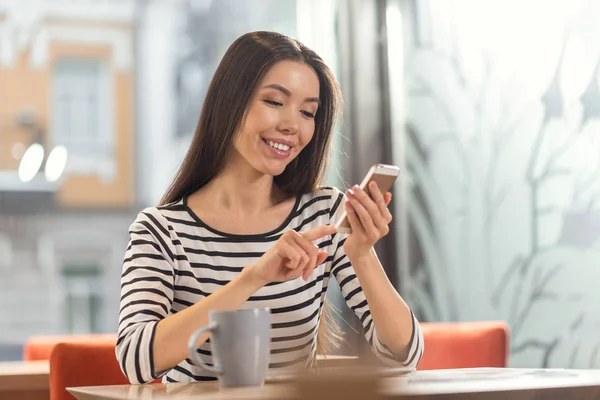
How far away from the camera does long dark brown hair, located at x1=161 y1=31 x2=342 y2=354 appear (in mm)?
1410

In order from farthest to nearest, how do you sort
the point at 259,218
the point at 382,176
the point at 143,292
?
the point at 259,218
the point at 143,292
the point at 382,176

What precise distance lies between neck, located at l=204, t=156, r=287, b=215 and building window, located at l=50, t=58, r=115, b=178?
8.88m

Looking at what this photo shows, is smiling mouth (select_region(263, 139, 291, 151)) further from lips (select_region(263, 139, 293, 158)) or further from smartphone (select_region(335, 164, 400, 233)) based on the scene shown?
smartphone (select_region(335, 164, 400, 233))

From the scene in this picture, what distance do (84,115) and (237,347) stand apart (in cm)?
994

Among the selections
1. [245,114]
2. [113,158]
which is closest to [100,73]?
[113,158]

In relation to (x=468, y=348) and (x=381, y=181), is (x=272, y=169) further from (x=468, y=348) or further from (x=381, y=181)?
(x=468, y=348)

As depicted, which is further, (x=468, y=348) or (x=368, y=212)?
(x=468, y=348)

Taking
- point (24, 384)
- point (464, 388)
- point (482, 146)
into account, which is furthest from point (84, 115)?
point (464, 388)

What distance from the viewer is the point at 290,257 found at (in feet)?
3.16

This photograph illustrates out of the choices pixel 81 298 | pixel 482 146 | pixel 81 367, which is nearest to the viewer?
pixel 81 367

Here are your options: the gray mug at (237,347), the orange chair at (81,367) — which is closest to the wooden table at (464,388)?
the gray mug at (237,347)

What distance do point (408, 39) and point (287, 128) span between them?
1.83 meters

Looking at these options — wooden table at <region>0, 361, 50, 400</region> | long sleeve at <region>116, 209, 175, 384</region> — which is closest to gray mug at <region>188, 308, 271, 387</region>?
long sleeve at <region>116, 209, 175, 384</region>

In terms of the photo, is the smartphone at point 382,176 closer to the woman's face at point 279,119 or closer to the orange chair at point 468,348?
the woman's face at point 279,119
